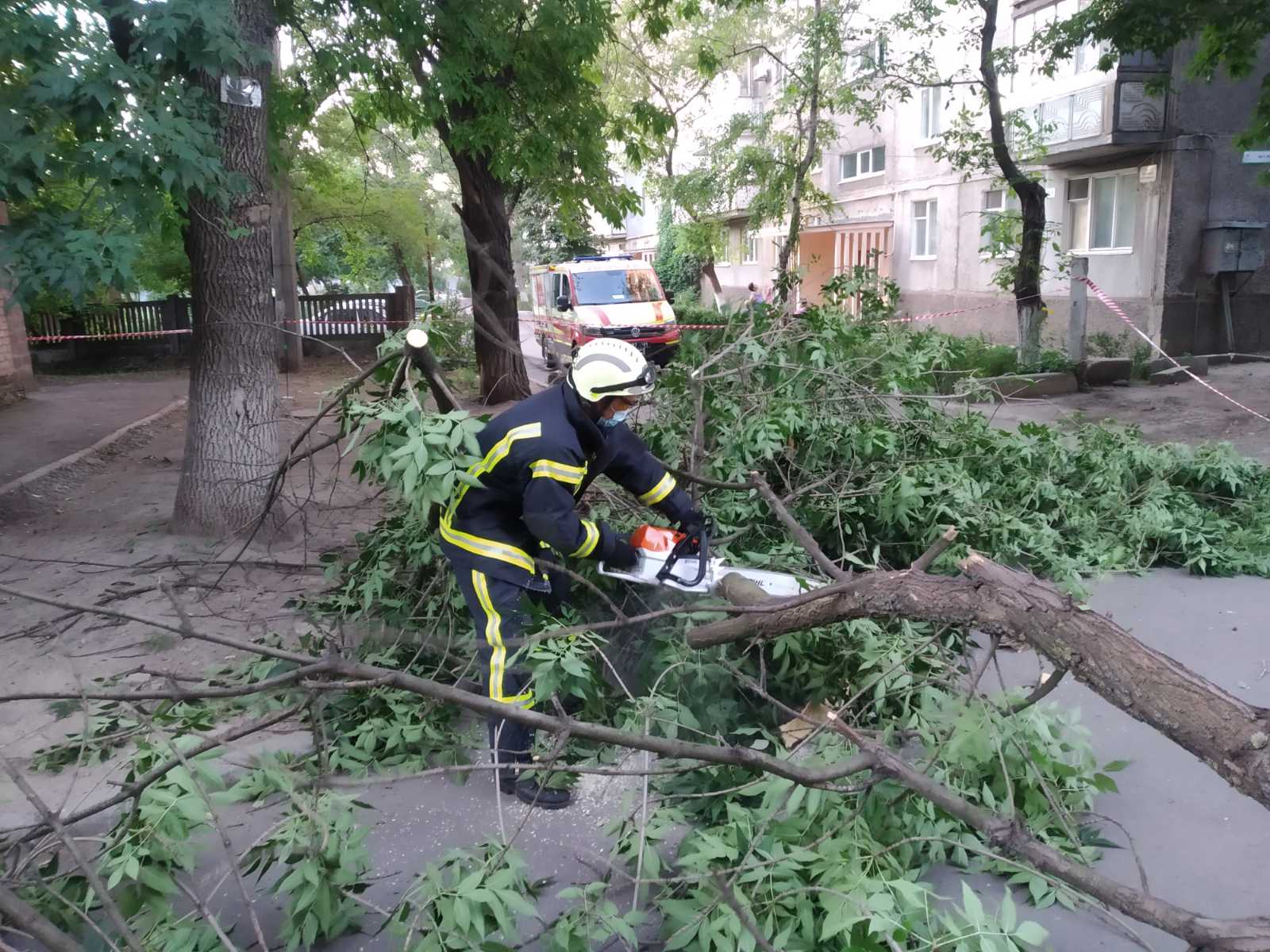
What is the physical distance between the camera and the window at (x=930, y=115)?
20375 millimetres

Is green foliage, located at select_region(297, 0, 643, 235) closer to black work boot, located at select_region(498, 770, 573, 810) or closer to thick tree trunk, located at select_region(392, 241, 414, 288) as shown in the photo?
black work boot, located at select_region(498, 770, 573, 810)

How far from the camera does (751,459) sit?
14.6ft

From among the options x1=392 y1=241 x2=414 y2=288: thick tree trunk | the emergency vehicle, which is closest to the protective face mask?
the emergency vehicle

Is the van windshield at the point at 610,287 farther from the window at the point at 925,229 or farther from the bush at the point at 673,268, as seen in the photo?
the bush at the point at 673,268

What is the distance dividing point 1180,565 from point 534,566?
158 inches

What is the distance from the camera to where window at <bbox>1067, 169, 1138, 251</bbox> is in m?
15.8

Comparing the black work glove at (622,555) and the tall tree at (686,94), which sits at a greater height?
the tall tree at (686,94)

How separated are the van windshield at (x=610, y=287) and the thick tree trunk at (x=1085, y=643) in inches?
510

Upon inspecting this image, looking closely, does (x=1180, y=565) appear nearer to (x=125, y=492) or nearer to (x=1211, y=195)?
(x=125, y=492)


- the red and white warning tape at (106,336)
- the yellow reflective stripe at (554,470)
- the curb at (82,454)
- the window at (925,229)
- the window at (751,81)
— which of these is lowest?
the curb at (82,454)

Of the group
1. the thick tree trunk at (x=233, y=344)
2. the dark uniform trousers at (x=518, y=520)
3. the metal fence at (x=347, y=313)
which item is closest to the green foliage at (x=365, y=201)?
the metal fence at (x=347, y=313)

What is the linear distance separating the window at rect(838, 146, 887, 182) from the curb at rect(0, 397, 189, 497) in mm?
18164

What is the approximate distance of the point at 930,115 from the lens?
68.2 feet

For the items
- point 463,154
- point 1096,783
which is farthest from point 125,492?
point 1096,783
